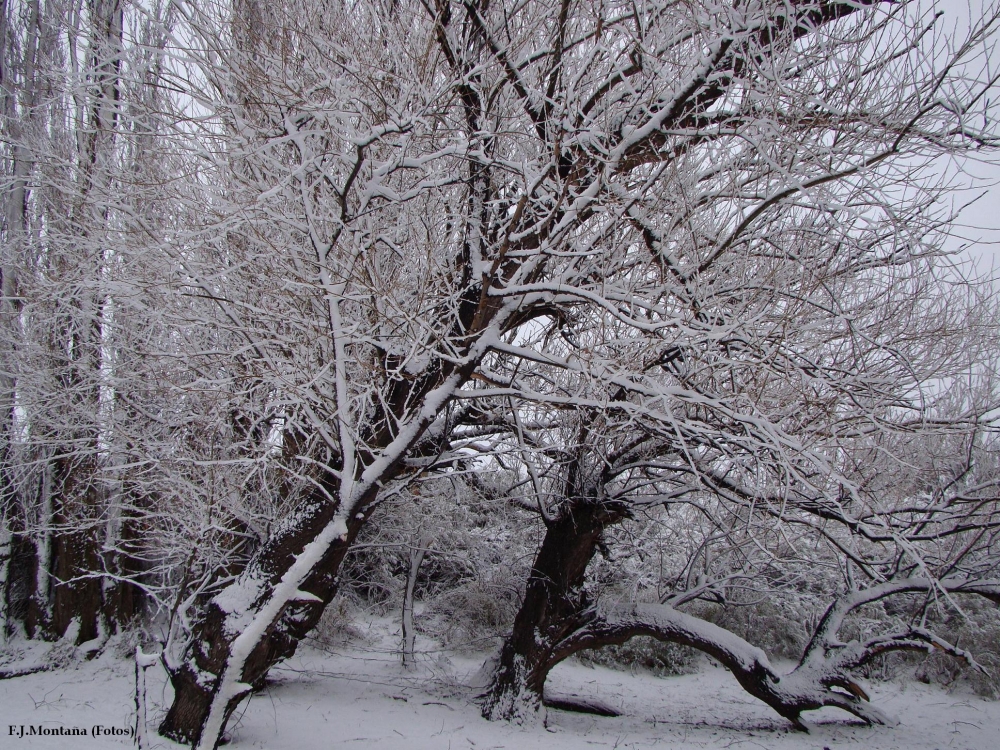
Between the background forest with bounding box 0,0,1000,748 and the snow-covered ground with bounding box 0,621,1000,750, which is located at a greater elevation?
the background forest with bounding box 0,0,1000,748

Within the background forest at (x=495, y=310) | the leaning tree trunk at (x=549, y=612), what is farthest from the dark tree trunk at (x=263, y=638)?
the leaning tree trunk at (x=549, y=612)

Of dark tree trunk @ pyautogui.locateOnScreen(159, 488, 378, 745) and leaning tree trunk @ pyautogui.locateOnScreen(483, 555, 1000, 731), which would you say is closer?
dark tree trunk @ pyautogui.locateOnScreen(159, 488, 378, 745)

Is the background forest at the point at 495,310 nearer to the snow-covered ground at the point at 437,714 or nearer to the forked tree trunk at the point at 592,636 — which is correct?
the forked tree trunk at the point at 592,636

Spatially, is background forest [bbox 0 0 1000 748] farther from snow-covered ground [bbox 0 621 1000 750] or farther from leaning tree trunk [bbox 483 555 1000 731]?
snow-covered ground [bbox 0 621 1000 750]

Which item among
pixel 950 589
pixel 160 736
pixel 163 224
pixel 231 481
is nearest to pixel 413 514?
pixel 231 481

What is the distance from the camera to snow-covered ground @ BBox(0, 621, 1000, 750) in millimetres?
5121

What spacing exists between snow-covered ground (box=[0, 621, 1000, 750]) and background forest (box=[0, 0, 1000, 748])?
48 cm

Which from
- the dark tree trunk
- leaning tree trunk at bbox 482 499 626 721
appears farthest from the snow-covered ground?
leaning tree trunk at bbox 482 499 626 721

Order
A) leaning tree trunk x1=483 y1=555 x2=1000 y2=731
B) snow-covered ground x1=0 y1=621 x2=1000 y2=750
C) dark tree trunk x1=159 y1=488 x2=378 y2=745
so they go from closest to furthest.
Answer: dark tree trunk x1=159 y1=488 x2=378 y2=745, snow-covered ground x1=0 y1=621 x2=1000 y2=750, leaning tree trunk x1=483 y1=555 x2=1000 y2=731

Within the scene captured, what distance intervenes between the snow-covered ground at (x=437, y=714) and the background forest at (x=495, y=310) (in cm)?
48

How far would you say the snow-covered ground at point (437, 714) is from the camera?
16.8ft

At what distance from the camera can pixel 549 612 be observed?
6.48m

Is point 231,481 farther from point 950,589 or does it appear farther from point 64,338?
point 950,589

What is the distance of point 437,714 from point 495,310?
4957 mm
